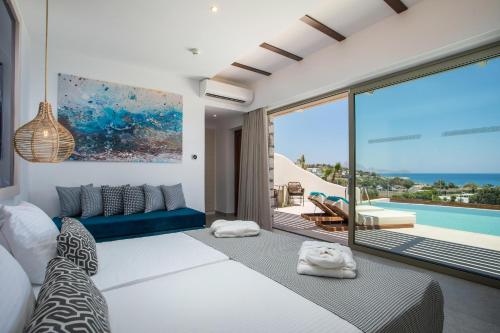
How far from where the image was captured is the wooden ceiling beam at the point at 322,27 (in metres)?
2.88

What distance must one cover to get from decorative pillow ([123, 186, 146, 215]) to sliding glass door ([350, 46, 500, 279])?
2.92 meters

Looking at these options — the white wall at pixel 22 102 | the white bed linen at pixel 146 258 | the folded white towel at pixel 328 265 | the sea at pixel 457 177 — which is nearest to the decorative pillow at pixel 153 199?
the white wall at pixel 22 102

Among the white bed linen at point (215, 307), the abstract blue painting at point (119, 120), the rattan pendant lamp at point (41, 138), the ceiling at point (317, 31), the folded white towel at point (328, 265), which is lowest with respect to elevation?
the white bed linen at point (215, 307)

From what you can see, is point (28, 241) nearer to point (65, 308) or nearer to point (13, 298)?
point (13, 298)

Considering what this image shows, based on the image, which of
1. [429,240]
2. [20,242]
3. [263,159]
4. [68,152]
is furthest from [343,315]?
[263,159]

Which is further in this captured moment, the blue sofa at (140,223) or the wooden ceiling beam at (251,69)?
the wooden ceiling beam at (251,69)

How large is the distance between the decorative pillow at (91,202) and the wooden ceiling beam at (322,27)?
3323 millimetres

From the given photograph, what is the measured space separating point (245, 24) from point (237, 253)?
92.4 inches

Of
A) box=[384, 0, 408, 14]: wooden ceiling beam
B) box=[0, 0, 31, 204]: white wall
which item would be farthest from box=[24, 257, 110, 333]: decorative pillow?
box=[384, 0, 408, 14]: wooden ceiling beam

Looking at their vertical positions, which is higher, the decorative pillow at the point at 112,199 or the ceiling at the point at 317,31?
the ceiling at the point at 317,31

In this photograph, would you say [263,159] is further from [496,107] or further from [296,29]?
[496,107]

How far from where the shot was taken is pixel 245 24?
8.89 ft

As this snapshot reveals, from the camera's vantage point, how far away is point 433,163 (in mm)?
2840

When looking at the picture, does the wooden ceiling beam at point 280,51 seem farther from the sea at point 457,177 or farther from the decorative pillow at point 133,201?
the decorative pillow at point 133,201
